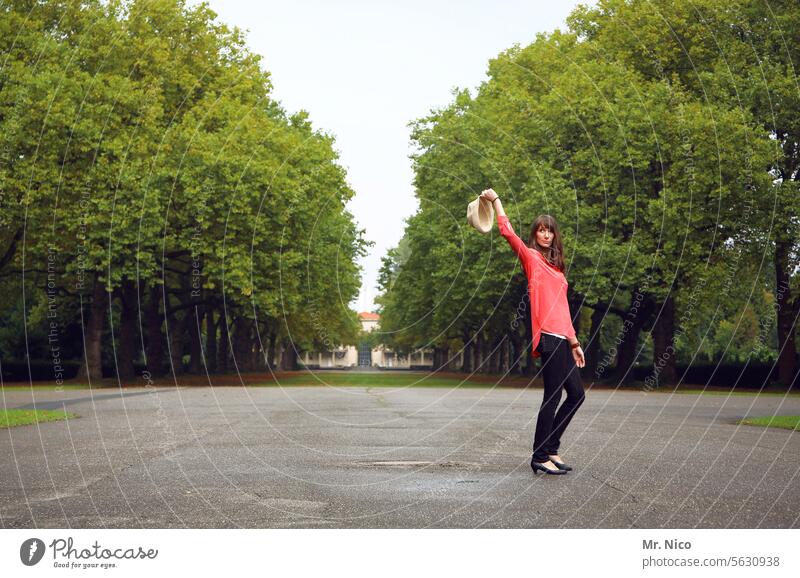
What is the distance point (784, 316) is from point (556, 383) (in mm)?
37268

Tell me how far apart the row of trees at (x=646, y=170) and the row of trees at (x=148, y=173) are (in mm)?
7895

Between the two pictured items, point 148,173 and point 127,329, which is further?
point 127,329

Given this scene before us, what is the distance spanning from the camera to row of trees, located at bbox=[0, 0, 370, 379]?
1513 inches

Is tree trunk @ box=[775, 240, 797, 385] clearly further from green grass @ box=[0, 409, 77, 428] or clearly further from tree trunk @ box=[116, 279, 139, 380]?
tree trunk @ box=[116, 279, 139, 380]

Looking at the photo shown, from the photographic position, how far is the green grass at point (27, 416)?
17641 mm

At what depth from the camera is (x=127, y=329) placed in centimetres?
4703

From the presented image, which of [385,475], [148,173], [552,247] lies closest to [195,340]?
[148,173]

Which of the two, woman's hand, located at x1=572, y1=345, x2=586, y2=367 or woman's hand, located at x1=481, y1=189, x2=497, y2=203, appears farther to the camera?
woman's hand, located at x1=572, y1=345, x2=586, y2=367

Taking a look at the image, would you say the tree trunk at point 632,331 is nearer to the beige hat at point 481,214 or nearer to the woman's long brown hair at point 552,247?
the woman's long brown hair at point 552,247

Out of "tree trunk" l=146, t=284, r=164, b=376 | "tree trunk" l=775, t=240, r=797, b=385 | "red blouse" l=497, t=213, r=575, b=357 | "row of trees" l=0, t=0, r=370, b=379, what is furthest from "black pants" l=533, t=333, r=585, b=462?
"tree trunk" l=146, t=284, r=164, b=376

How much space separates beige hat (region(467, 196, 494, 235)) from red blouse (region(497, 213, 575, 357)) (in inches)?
6.7

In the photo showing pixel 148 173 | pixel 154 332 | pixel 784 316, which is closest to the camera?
pixel 148 173

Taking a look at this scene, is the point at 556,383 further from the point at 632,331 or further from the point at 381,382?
the point at 381,382

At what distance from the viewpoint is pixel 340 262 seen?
170ft
